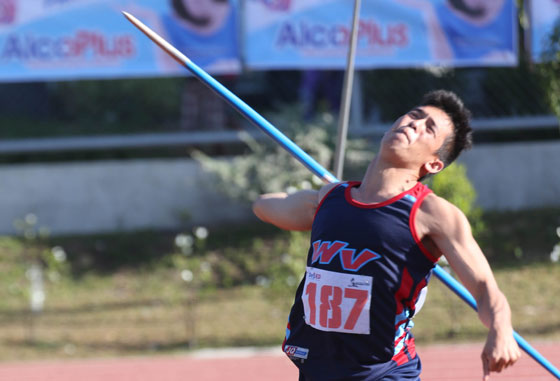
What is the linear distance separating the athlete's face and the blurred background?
16.3 feet

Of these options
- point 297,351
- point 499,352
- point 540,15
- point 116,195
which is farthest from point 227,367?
point 540,15

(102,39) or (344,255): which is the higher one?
(102,39)

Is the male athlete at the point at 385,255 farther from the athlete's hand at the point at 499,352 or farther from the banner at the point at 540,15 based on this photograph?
the banner at the point at 540,15

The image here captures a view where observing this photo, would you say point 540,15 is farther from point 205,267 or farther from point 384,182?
point 384,182

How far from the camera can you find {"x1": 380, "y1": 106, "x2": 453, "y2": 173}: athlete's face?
107 inches

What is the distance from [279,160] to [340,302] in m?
6.77

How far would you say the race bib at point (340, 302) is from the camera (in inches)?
104

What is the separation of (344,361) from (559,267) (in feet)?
22.6

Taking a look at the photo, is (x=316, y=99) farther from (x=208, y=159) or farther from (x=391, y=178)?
(x=391, y=178)

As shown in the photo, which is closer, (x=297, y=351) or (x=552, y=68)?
(x=297, y=351)

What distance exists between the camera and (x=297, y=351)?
2832mm

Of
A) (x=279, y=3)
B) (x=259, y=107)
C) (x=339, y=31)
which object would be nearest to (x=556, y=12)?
(x=339, y=31)

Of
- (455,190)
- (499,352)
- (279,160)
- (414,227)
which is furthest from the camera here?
(279,160)

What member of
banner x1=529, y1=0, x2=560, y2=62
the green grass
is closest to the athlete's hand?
the green grass
